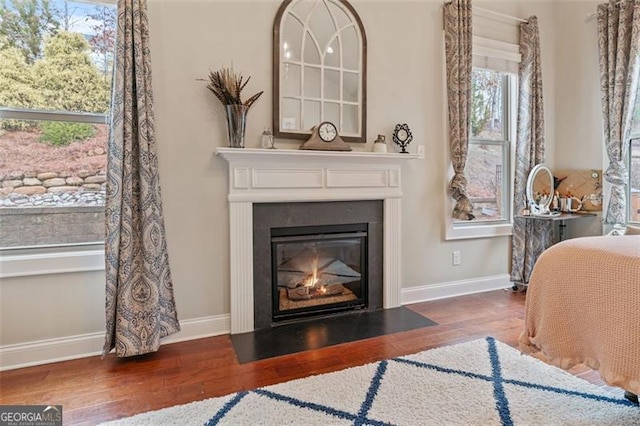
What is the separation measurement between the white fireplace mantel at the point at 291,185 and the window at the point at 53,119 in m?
0.84

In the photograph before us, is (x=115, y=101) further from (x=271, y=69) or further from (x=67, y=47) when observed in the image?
(x=271, y=69)

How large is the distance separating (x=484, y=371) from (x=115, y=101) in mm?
2558

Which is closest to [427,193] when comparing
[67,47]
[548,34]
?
[548,34]

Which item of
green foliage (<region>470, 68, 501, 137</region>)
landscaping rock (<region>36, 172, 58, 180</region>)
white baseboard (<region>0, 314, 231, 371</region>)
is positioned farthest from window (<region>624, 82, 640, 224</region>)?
landscaping rock (<region>36, 172, 58, 180</region>)

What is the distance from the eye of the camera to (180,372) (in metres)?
2.07

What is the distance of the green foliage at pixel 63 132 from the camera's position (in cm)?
224

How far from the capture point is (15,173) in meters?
2.18

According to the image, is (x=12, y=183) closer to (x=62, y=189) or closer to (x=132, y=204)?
(x=62, y=189)

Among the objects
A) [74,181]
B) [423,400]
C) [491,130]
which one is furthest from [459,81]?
[74,181]

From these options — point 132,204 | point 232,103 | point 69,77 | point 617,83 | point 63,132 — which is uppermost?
point 617,83

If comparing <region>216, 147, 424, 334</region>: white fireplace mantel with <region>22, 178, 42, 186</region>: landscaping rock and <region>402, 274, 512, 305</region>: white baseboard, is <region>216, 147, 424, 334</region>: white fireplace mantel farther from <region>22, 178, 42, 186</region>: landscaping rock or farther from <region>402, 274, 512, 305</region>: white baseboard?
<region>22, 178, 42, 186</region>: landscaping rock

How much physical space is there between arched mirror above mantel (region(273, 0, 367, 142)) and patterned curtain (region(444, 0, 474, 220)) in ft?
2.70

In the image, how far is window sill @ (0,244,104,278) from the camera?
212 cm

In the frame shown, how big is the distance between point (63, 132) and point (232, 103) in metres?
1.04
